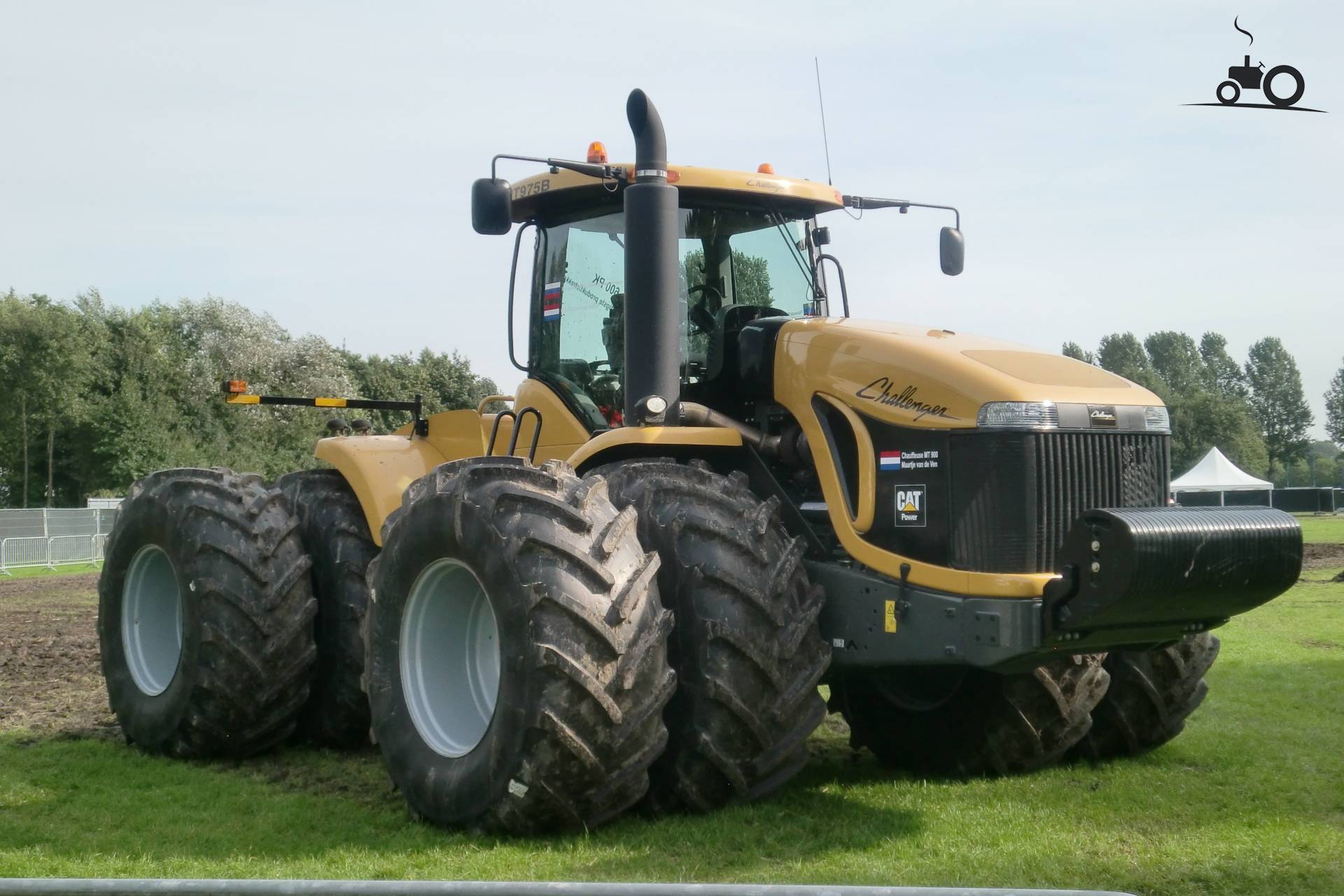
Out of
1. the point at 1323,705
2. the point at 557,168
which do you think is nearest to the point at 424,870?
the point at 557,168

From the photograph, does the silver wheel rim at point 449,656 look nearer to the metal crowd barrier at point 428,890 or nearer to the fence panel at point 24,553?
the metal crowd barrier at point 428,890

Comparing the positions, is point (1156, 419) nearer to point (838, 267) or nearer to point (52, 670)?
point (838, 267)

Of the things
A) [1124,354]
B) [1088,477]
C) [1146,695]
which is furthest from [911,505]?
[1124,354]

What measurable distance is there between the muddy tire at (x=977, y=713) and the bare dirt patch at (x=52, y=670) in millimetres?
4799

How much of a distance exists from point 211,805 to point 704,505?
9.10 ft

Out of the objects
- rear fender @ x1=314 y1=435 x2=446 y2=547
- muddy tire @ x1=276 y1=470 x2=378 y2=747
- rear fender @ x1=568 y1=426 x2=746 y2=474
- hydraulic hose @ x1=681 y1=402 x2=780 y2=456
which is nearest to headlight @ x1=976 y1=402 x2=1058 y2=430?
hydraulic hose @ x1=681 y1=402 x2=780 y2=456

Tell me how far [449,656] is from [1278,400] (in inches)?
4469

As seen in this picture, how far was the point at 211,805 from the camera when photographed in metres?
6.45

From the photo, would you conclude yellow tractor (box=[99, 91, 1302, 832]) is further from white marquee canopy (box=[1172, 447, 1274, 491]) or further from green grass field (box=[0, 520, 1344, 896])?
white marquee canopy (box=[1172, 447, 1274, 491])

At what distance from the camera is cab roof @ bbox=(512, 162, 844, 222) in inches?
284

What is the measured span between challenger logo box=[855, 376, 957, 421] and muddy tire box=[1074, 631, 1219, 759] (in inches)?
77.2

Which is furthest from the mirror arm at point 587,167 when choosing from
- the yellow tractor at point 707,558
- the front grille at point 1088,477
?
the front grille at point 1088,477

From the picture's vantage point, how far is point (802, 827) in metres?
5.70

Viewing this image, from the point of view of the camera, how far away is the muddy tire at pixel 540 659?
17.5 feet
